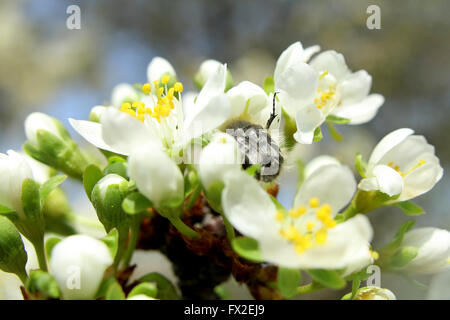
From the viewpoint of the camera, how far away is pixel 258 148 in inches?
58.1

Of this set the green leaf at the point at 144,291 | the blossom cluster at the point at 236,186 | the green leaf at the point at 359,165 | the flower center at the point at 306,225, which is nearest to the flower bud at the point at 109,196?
the blossom cluster at the point at 236,186

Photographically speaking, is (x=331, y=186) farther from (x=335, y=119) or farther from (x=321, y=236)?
(x=335, y=119)

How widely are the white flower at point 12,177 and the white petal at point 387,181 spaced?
1.07 meters

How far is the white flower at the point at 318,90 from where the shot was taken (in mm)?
1550

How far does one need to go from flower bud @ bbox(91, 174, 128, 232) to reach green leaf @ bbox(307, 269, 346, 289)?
1.93ft

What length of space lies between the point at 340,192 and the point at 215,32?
13.8 feet

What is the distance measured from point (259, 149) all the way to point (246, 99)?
7.9 inches

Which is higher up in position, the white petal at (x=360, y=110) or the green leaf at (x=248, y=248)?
the white petal at (x=360, y=110)

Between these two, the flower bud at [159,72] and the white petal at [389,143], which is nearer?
the white petal at [389,143]

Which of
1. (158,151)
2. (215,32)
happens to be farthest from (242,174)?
(215,32)

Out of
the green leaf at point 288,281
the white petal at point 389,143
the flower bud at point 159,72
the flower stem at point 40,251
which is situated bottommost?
the flower stem at point 40,251

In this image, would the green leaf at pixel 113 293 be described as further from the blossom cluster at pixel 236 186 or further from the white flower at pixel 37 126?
the white flower at pixel 37 126

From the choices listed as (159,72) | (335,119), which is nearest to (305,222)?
(335,119)

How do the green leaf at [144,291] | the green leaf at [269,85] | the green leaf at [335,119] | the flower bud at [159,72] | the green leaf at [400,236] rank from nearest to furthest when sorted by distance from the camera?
the green leaf at [144,291], the green leaf at [400,236], the green leaf at [269,85], the green leaf at [335,119], the flower bud at [159,72]
